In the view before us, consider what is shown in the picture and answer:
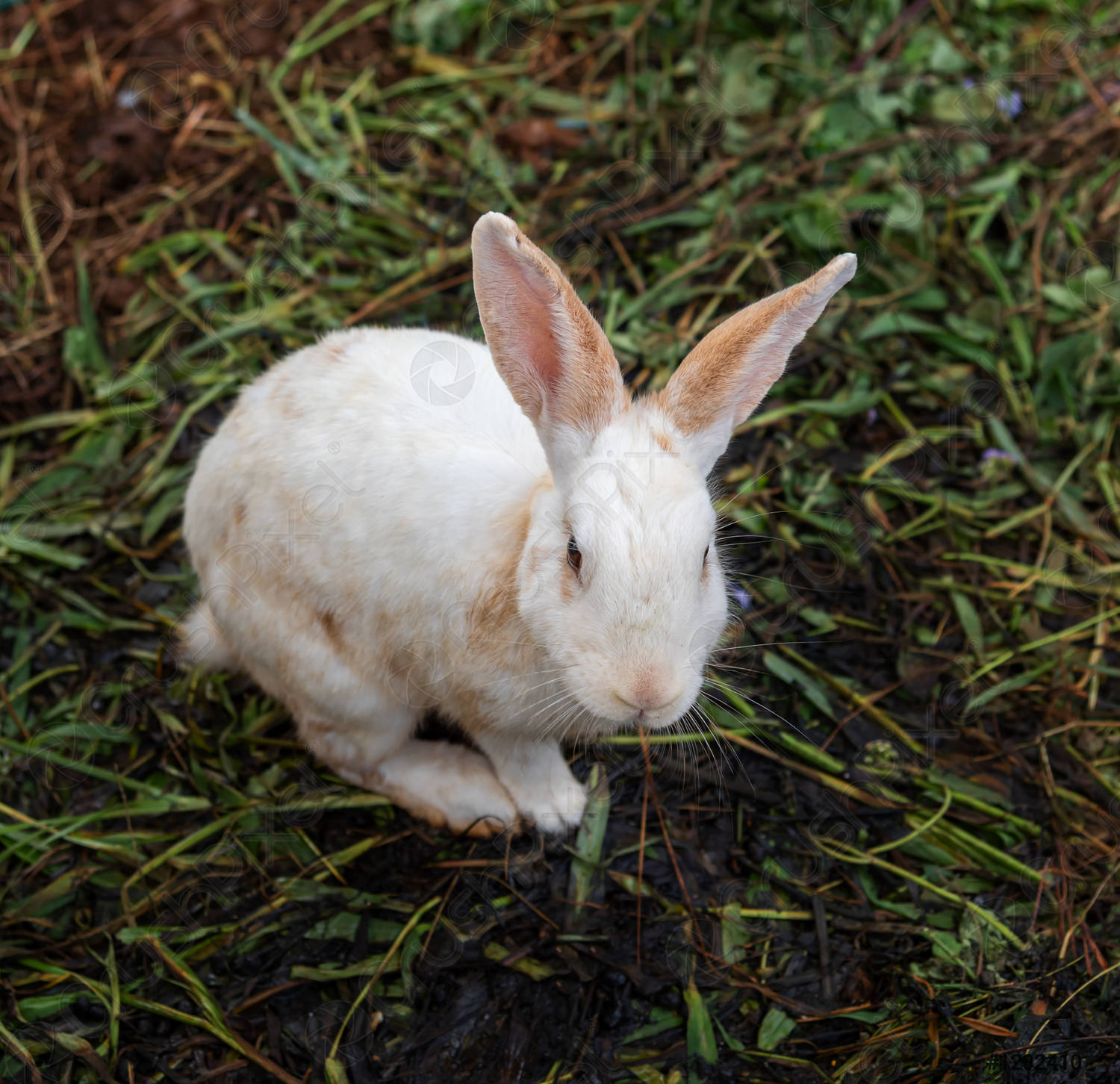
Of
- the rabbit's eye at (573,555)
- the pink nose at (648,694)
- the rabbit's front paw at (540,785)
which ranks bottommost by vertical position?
the rabbit's front paw at (540,785)

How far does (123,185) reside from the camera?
4.98 meters

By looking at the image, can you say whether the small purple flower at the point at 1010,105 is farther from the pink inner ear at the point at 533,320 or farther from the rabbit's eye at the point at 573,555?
the rabbit's eye at the point at 573,555

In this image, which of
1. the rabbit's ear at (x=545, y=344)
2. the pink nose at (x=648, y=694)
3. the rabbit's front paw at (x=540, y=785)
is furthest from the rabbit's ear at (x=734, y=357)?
the rabbit's front paw at (x=540, y=785)

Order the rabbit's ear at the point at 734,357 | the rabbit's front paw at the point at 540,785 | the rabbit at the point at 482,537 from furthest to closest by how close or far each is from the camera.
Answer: the rabbit's front paw at the point at 540,785 → the rabbit's ear at the point at 734,357 → the rabbit at the point at 482,537

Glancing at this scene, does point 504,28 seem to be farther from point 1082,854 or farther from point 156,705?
point 1082,854

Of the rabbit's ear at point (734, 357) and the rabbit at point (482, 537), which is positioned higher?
the rabbit's ear at point (734, 357)

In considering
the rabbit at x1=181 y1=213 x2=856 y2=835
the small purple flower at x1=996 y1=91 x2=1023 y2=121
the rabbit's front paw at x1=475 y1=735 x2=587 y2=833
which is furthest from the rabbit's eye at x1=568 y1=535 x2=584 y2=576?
the small purple flower at x1=996 y1=91 x2=1023 y2=121

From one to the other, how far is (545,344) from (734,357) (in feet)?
1.58

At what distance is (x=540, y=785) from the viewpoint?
11.3 feet

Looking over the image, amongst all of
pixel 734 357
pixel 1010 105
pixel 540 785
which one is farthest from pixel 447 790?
pixel 1010 105

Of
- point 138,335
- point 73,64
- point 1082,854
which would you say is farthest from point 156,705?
point 73,64

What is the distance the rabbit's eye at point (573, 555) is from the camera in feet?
8.34

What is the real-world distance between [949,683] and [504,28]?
3864 mm

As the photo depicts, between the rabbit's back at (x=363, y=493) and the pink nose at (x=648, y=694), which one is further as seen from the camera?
the rabbit's back at (x=363, y=493)
